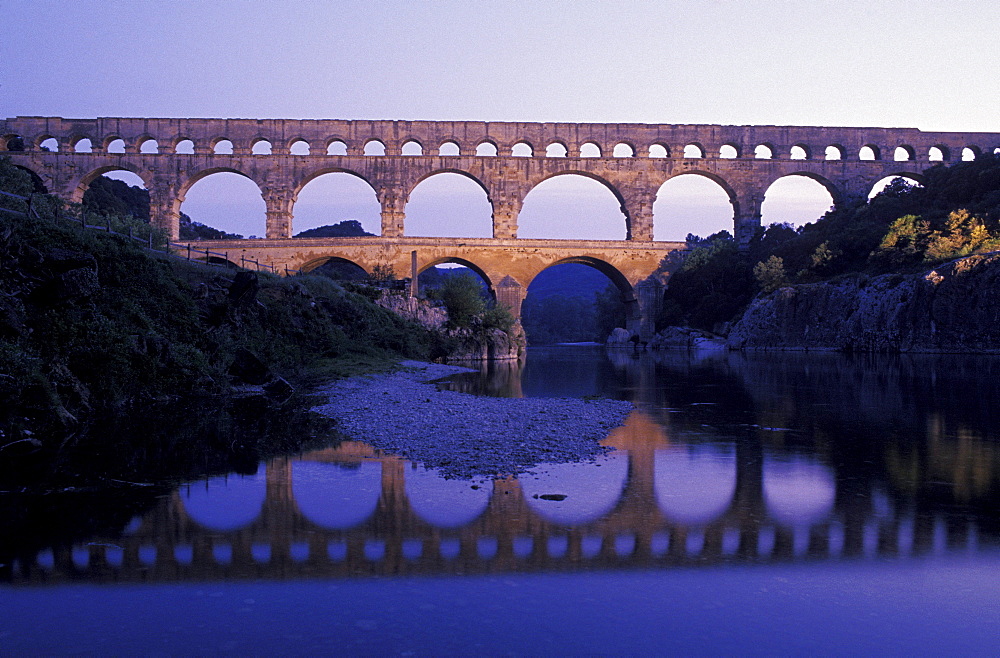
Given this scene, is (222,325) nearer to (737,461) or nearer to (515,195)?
(737,461)

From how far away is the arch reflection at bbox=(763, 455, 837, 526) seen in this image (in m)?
4.65

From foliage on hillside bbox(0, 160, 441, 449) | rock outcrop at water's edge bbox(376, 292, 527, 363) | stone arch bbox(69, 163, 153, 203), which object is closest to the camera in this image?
foliage on hillside bbox(0, 160, 441, 449)

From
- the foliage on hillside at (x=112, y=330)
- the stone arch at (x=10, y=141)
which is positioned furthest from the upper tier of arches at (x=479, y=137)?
the foliage on hillside at (x=112, y=330)

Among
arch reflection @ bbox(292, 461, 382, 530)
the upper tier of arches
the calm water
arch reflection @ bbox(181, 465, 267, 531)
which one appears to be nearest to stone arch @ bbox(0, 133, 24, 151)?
the upper tier of arches

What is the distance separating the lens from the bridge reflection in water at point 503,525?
3734mm

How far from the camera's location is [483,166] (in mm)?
43344

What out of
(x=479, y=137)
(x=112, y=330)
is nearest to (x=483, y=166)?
(x=479, y=137)

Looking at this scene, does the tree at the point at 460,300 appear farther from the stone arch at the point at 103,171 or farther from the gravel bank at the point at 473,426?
the stone arch at the point at 103,171

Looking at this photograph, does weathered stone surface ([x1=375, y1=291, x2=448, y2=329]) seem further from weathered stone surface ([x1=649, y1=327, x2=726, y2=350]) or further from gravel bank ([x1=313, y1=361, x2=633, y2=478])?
weathered stone surface ([x1=649, y1=327, x2=726, y2=350])

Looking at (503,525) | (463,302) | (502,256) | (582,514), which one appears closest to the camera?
(503,525)

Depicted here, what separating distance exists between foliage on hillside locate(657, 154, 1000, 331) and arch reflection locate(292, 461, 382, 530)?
30046 mm

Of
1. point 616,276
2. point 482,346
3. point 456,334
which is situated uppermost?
point 616,276

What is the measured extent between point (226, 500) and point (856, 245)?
36.9 meters

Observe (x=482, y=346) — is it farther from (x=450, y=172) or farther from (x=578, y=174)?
(x=578, y=174)
